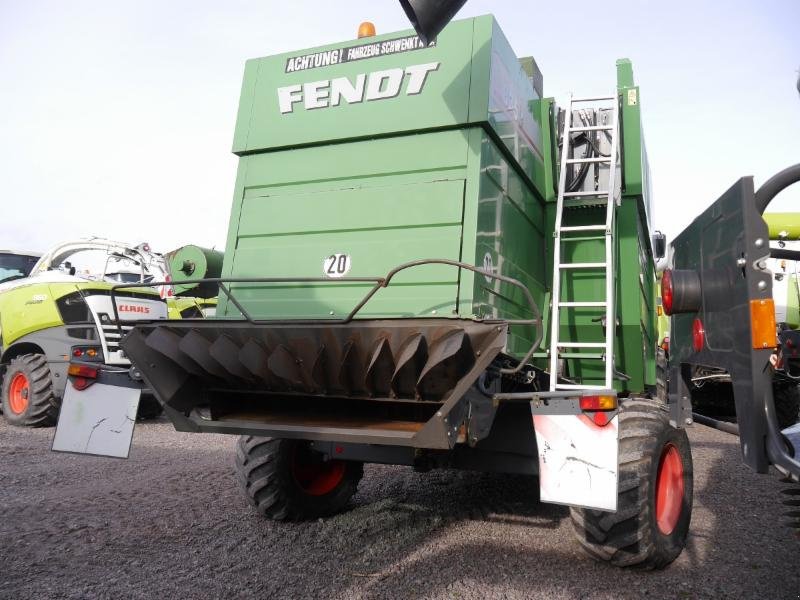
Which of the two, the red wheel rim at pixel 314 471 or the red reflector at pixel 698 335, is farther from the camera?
the red wheel rim at pixel 314 471

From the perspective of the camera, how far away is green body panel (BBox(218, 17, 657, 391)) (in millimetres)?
3168

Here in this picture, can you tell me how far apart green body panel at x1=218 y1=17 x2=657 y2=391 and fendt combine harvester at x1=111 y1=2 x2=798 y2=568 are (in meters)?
0.01

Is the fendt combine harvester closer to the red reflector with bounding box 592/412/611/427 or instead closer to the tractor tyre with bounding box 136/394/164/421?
the red reflector with bounding box 592/412/611/427

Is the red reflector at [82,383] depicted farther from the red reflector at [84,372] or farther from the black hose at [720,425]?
the black hose at [720,425]

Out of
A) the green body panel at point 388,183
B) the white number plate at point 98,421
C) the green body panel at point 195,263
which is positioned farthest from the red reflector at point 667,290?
the green body panel at point 195,263

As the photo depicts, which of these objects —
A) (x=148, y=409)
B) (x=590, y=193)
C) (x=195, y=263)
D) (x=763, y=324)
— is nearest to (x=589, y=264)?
(x=590, y=193)

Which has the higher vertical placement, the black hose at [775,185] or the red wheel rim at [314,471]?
the black hose at [775,185]

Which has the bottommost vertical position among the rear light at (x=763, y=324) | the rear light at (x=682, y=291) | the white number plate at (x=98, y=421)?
the white number plate at (x=98, y=421)

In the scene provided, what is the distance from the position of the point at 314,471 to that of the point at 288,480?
0.36 m

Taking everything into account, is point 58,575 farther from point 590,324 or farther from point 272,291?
point 590,324

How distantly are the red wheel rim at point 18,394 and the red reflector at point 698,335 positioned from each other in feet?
26.8

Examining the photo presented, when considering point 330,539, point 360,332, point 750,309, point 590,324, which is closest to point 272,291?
point 360,332

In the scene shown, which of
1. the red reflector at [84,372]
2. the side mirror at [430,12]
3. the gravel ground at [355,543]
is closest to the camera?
the side mirror at [430,12]

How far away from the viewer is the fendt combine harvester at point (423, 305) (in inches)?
104
